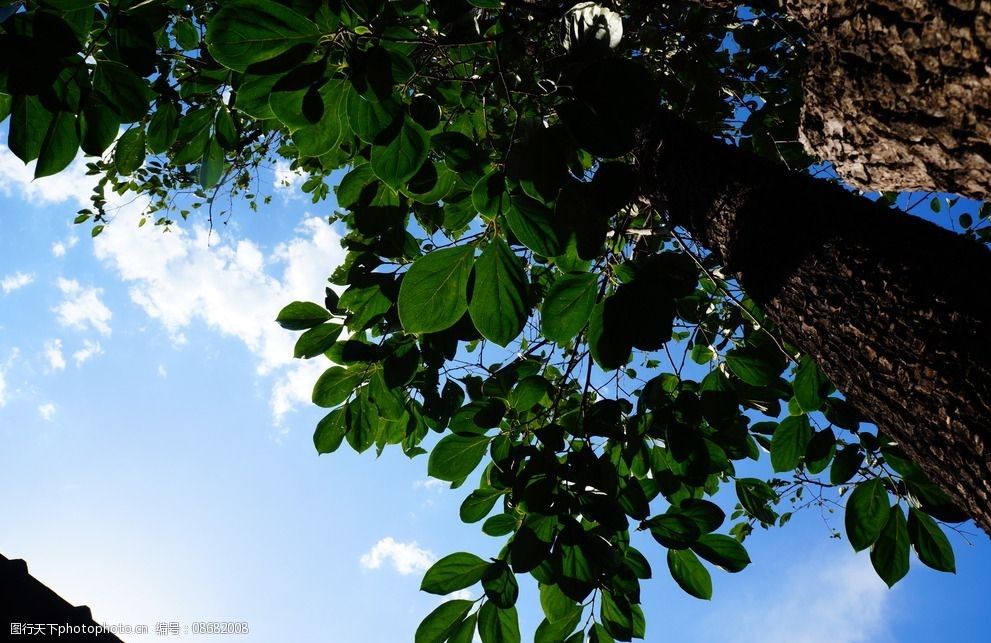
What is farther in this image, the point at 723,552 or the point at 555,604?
the point at 555,604

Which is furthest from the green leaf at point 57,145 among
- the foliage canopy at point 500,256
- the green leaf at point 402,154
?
the green leaf at point 402,154

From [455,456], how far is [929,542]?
3.78 ft

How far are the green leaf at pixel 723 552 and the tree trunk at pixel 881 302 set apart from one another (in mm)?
604

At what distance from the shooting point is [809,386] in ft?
3.94

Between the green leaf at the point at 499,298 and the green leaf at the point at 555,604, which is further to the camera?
the green leaf at the point at 555,604

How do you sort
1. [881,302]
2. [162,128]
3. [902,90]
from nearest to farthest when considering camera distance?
1. [902,90]
2. [881,302]
3. [162,128]

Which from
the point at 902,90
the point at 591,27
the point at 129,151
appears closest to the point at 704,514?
the point at 902,90

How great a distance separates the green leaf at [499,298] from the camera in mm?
1028

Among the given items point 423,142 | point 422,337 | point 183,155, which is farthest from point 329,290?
point 423,142

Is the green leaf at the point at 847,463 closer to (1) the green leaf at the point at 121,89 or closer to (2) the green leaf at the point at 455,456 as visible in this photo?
(2) the green leaf at the point at 455,456

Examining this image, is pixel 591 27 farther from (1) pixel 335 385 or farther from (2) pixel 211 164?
(1) pixel 335 385

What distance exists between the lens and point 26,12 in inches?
32.6

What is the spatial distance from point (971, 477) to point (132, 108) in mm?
1510

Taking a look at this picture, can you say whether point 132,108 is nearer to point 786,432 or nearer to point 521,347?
point 786,432
